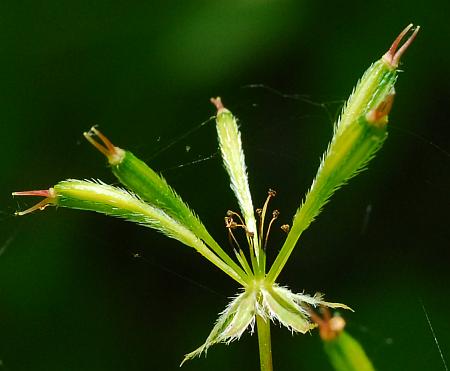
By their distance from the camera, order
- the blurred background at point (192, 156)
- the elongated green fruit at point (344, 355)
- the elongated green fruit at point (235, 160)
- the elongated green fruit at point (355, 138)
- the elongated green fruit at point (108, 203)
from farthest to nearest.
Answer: the blurred background at point (192, 156)
the elongated green fruit at point (235, 160)
the elongated green fruit at point (108, 203)
the elongated green fruit at point (355, 138)
the elongated green fruit at point (344, 355)

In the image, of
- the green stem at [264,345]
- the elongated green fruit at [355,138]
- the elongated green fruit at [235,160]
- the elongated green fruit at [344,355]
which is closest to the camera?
the elongated green fruit at [344,355]

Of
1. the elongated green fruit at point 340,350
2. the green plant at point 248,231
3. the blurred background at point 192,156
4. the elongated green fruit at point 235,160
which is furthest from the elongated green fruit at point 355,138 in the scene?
the blurred background at point 192,156

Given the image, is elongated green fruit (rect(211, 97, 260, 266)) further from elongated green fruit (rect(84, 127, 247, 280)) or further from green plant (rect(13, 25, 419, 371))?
elongated green fruit (rect(84, 127, 247, 280))

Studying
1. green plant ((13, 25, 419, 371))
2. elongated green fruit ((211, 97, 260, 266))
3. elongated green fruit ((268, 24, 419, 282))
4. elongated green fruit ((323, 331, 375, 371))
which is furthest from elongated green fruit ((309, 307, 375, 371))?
elongated green fruit ((211, 97, 260, 266))

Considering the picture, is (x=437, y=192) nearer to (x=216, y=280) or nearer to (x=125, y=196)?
(x=216, y=280)

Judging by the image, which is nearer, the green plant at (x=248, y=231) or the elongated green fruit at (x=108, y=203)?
the green plant at (x=248, y=231)

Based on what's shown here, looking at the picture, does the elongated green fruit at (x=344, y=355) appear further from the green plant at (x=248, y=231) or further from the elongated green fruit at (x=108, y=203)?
the elongated green fruit at (x=108, y=203)
